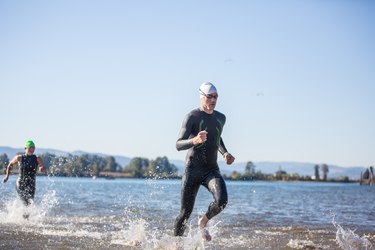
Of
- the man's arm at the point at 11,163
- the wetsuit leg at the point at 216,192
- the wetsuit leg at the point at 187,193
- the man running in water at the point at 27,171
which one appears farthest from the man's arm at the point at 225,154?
the man's arm at the point at 11,163

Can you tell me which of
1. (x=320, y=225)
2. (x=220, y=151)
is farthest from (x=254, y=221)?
(x=220, y=151)

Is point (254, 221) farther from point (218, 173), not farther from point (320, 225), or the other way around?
point (218, 173)

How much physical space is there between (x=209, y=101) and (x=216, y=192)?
1414 millimetres

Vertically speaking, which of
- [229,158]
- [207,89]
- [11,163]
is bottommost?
[11,163]

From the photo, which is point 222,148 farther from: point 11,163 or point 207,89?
point 11,163

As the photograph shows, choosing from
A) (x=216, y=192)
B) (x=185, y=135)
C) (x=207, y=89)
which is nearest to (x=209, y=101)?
(x=207, y=89)

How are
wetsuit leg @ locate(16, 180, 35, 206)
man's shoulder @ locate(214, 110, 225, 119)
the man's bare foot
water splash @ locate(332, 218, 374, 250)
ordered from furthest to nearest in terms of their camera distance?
wetsuit leg @ locate(16, 180, 35, 206), water splash @ locate(332, 218, 374, 250), man's shoulder @ locate(214, 110, 225, 119), the man's bare foot

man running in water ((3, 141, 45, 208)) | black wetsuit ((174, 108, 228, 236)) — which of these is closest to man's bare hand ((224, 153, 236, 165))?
black wetsuit ((174, 108, 228, 236))

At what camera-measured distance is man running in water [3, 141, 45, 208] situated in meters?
13.5

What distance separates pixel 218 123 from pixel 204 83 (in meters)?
0.68

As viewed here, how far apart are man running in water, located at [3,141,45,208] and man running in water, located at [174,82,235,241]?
7.09m

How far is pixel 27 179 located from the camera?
44.4ft

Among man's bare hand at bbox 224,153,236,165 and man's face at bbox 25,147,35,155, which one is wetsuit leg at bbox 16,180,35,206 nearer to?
man's face at bbox 25,147,35,155

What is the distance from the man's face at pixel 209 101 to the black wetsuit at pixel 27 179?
7.71 meters
